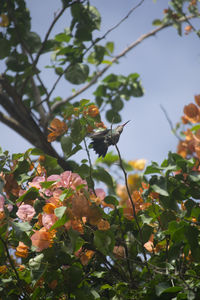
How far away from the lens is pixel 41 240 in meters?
0.64

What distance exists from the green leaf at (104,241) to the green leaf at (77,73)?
3.50 ft

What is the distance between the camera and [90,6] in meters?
1.59

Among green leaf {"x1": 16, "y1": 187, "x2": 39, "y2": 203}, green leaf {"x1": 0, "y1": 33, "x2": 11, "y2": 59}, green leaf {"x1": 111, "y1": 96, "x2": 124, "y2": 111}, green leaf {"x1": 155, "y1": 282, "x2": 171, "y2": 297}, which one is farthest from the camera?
green leaf {"x1": 111, "y1": 96, "x2": 124, "y2": 111}

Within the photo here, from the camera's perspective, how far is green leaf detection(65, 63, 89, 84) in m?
1.54

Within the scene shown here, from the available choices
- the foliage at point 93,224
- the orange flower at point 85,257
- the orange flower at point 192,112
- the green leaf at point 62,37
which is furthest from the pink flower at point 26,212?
the green leaf at point 62,37

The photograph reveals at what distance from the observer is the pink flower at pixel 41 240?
629 mm

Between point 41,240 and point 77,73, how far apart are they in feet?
3.44

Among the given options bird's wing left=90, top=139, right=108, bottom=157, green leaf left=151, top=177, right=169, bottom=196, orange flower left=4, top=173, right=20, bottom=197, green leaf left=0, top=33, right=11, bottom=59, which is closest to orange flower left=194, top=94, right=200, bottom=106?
Answer: green leaf left=151, top=177, right=169, bottom=196

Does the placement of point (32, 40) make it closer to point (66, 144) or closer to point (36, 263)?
point (66, 144)

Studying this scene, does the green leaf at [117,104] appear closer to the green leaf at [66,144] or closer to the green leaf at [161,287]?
the green leaf at [66,144]

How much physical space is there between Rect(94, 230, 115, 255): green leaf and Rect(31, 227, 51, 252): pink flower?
0.10 m

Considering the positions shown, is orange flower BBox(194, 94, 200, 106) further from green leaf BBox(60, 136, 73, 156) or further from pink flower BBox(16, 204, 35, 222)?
pink flower BBox(16, 204, 35, 222)

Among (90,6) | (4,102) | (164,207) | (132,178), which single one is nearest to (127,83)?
(90,6)

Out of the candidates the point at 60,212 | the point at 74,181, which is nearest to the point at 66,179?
the point at 74,181
